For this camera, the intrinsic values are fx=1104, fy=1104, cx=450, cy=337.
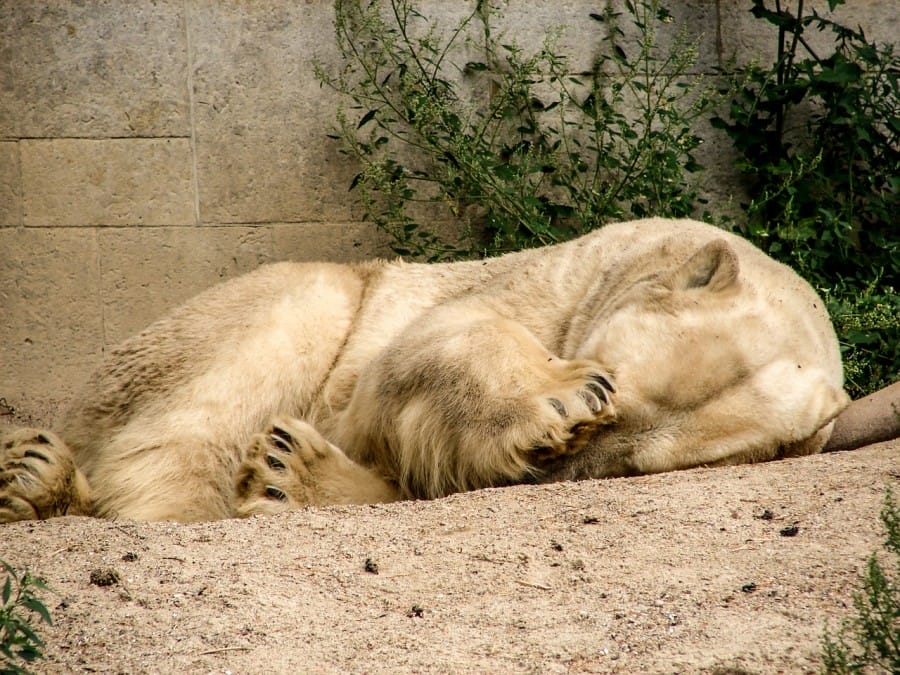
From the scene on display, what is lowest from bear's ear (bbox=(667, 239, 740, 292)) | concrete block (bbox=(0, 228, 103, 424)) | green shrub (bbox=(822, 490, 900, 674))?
concrete block (bbox=(0, 228, 103, 424))

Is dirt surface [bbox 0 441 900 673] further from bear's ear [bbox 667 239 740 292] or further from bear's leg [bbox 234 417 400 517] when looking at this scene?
bear's ear [bbox 667 239 740 292]

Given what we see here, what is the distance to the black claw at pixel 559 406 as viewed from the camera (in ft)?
12.5

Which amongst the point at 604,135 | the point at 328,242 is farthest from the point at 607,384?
the point at 604,135

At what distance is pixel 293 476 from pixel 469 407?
2.45 feet

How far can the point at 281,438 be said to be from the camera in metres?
4.34

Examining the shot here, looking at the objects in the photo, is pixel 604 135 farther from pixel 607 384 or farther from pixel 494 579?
pixel 494 579

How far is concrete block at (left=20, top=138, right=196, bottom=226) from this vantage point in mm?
6602

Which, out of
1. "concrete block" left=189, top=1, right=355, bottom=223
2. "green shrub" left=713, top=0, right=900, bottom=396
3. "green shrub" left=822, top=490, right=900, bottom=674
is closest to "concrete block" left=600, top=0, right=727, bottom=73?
"green shrub" left=713, top=0, right=900, bottom=396

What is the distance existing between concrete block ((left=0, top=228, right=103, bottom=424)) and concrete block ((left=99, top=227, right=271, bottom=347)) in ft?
0.28

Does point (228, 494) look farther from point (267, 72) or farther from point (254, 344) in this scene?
point (267, 72)

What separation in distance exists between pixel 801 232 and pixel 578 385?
331cm

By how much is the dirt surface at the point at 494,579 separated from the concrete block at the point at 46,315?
3049 millimetres

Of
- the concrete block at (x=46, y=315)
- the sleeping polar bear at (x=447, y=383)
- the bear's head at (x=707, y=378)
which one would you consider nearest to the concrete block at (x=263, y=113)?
the concrete block at (x=46, y=315)

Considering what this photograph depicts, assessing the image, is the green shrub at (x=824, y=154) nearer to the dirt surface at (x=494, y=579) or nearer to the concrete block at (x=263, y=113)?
the concrete block at (x=263, y=113)
